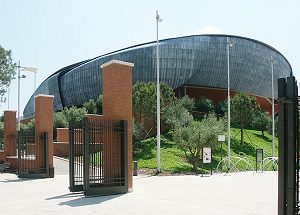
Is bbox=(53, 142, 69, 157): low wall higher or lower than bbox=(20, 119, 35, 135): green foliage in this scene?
lower

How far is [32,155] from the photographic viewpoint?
71.2 feet

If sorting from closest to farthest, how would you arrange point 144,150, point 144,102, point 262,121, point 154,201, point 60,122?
point 154,201
point 144,150
point 144,102
point 60,122
point 262,121

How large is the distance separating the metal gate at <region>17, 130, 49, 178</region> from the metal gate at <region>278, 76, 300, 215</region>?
60.3ft

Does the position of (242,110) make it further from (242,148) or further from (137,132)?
(137,132)

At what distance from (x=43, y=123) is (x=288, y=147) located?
19031 mm

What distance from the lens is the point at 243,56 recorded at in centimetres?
7831

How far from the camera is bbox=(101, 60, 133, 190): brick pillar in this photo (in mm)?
13680

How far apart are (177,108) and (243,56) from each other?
43.3 m

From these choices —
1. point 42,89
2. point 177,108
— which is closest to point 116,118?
point 177,108

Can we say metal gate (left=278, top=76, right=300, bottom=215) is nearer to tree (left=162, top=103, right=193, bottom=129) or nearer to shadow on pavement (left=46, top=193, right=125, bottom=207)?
shadow on pavement (left=46, top=193, right=125, bottom=207)

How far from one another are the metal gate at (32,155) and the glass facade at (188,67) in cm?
4977

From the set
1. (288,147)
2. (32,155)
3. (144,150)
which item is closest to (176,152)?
(144,150)

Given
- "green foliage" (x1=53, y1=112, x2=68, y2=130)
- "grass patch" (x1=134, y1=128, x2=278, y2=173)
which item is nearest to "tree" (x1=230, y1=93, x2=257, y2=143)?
"grass patch" (x1=134, y1=128, x2=278, y2=173)

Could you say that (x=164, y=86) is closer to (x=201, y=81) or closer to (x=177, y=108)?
(x=177, y=108)
